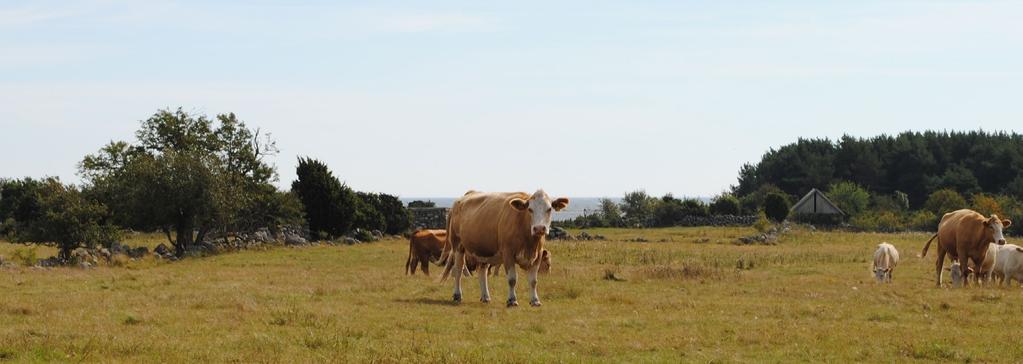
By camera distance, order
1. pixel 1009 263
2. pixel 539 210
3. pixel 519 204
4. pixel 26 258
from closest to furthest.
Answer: pixel 539 210 → pixel 519 204 → pixel 1009 263 → pixel 26 258

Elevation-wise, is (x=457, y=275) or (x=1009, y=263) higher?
(x=1009, y=263)

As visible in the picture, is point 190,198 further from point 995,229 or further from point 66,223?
point 995,229

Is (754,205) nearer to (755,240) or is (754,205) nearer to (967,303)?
(755,240)

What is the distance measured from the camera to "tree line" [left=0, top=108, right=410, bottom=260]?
39.6 meters

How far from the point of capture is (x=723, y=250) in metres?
42.9

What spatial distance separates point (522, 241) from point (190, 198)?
91.7 feet

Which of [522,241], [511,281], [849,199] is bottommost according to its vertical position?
[511,281]

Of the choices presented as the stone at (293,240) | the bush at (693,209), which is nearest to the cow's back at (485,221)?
the stone at (293,240)

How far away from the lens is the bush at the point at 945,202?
75.0 metres

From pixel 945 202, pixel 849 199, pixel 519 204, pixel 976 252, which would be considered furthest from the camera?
pixel 849 199

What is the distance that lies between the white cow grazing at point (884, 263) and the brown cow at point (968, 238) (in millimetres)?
1292

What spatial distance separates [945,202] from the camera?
76625 mm

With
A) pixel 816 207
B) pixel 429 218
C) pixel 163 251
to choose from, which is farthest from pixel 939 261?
pixel 816 207

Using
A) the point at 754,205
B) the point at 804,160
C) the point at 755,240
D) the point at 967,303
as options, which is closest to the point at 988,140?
the point at 804,160
